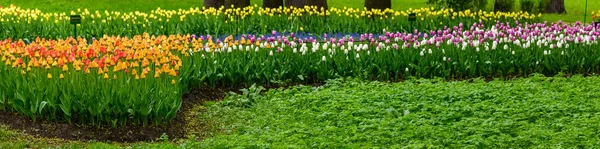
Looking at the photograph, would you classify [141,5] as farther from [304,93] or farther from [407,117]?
[407,117]

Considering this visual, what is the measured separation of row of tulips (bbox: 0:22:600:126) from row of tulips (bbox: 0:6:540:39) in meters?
3.45

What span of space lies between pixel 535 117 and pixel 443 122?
884mm

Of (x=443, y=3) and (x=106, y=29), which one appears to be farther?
(x=443, y=3)

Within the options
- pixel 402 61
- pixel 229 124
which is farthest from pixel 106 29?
pixel 229 124

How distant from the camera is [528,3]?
2128 cm

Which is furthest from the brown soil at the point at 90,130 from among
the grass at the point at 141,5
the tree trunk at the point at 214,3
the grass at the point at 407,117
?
the grass at the point at 141,5

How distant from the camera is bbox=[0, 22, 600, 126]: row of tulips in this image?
8.88 m

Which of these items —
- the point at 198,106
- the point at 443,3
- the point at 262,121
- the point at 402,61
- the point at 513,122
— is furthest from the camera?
the point at 443,3

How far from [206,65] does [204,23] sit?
17.7 ft

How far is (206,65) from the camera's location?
37.1 feet

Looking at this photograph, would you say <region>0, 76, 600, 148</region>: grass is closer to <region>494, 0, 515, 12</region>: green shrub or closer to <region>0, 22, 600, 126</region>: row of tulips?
<region>0, 22, 600, 126</region>: row of tulips

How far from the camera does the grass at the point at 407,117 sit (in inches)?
303

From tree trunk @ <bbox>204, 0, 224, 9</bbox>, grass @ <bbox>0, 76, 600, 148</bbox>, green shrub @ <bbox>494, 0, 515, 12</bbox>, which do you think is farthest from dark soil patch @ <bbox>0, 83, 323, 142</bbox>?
green shrub @ <bbox>494, 0, 515, 12</bbox>

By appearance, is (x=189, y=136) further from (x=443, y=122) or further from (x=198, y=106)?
(x=443, y=122)
